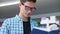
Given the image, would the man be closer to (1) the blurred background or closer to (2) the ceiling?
(1) the blurred background

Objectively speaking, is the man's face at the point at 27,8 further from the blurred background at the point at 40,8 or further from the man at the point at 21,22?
the blurred background at the point at 40,8

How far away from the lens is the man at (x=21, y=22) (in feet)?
4.47

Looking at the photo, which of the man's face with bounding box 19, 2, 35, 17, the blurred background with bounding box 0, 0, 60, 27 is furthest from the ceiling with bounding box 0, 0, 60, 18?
the man's face with bounding box 19, 2, 35, 17

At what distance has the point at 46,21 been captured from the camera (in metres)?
1.42

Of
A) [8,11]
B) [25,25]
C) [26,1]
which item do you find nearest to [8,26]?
[25,25]

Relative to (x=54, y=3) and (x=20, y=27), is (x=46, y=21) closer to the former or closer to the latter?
(x=20, y=27)

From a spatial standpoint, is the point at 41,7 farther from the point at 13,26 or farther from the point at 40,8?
the point at 13,26

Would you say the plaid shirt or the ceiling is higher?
the ceiling

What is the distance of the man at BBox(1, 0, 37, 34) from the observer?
1.36m

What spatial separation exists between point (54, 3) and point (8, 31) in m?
0.97

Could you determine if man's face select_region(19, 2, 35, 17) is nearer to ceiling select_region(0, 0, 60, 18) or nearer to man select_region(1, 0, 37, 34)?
man select_region(1, 0, 37, 34)

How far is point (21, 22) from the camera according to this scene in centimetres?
139

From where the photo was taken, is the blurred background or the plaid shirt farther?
the blurred background

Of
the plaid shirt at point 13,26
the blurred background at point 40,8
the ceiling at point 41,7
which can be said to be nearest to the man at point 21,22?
the plaid shirt at point 13,26
